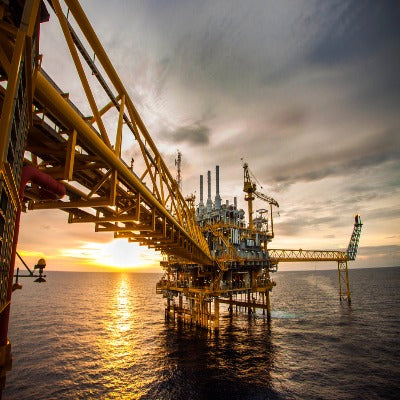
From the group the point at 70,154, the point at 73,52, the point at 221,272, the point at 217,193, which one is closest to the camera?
the point at 73,52

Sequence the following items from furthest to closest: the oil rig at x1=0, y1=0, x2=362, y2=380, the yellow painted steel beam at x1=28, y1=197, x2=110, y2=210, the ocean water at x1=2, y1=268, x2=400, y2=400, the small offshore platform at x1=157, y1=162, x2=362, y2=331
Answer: the small offshore platform at x1=157, y1=162, x2=362, y2=331 < the ocean water at x1=2, y1=268, x2=400, y2=400 < the yellow painted steel beam at x1=28, y1=197, x2=110, y2=210 < the oil rig at x1=0, y1=0, x2=362, y2=380

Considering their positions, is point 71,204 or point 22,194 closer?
point 22,194

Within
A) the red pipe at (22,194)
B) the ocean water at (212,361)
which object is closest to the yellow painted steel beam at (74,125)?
the red pipe at (22,194)

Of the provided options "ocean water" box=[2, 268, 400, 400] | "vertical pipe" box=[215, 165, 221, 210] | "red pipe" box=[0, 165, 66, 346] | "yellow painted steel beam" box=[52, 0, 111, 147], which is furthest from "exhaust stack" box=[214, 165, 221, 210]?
"yellow painted steel beam" box=[52, 0, 111, 147]

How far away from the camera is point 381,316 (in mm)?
49781

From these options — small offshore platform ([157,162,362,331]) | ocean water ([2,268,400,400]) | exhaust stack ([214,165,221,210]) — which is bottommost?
ocean water ([2,268,400,400])

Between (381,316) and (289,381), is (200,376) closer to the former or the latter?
(289,381)

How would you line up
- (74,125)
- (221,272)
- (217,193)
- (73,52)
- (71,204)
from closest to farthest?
(73,52)
(74,125)
(71,204)
(221,272)
(217,193)

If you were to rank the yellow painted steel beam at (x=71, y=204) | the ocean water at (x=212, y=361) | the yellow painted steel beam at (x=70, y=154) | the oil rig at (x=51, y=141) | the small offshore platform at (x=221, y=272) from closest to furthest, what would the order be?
the oil rig at (x=51, y=141) < the yellow painted steel beam at (x=70, y=154) < the yellow painted steel beam at (x=71, y=204) < the ocean water at (x=212, y=361) < the small offshore platform at (x=221, y=272)

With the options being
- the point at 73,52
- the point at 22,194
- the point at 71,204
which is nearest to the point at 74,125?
the point at 73,52

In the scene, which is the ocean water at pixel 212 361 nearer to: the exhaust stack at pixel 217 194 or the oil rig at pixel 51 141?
the oil rig at pixel 51 141

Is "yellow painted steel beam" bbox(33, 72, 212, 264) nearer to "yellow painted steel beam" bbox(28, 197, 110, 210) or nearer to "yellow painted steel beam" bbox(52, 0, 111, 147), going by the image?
"yellow painted steel beam" bbox(28, 197, 110, 210)

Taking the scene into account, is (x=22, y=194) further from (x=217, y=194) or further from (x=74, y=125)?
(x=217, y=194)

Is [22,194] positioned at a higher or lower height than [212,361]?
higher
